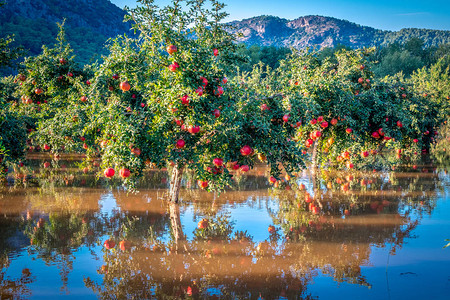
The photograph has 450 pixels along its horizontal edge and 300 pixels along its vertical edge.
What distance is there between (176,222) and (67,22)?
106 m

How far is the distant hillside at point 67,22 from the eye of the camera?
72.3m

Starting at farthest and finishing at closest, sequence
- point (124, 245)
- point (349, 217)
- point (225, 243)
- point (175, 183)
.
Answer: point (175, 183)
point (349, 217)
point (225, 243)
point (124, 245)

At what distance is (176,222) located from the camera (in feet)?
42.0

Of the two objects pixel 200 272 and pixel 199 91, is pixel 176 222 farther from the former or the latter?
pixel 199 91

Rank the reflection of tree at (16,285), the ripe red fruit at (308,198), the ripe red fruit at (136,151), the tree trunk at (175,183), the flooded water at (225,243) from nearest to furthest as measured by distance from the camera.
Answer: the reflection of tree at (16,285) → the flooded water at (225,243) → the ripe red fruit at (136,151) → the tree trunk at (175,183) → the ripe red fruit at (308,198)

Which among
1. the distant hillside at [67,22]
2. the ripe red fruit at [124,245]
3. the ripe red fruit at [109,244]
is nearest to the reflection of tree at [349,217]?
the ripe red fruit at [124,245]

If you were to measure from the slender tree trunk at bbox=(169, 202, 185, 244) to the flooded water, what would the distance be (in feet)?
0.24

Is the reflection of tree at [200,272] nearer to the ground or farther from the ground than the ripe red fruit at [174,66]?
nearer to the ground

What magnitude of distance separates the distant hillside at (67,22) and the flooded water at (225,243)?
36365 millimetres

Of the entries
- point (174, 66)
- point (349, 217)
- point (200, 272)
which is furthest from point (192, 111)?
point (349, 217)

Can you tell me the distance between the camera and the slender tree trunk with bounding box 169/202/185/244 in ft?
37.6

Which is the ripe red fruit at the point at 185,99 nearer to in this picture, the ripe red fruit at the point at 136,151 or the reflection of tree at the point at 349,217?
the ripe red fruit at the point at 136,151

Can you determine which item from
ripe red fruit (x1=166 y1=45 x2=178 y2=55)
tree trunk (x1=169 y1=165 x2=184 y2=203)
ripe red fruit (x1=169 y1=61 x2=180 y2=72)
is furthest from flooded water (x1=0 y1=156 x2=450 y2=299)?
ripe red fruit (x1=166 y1=45 x2=178 y2=55)

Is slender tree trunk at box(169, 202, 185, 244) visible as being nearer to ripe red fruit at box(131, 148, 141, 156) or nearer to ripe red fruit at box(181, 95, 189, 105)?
ripe red fruit at box(131, 148, 141, 156)
